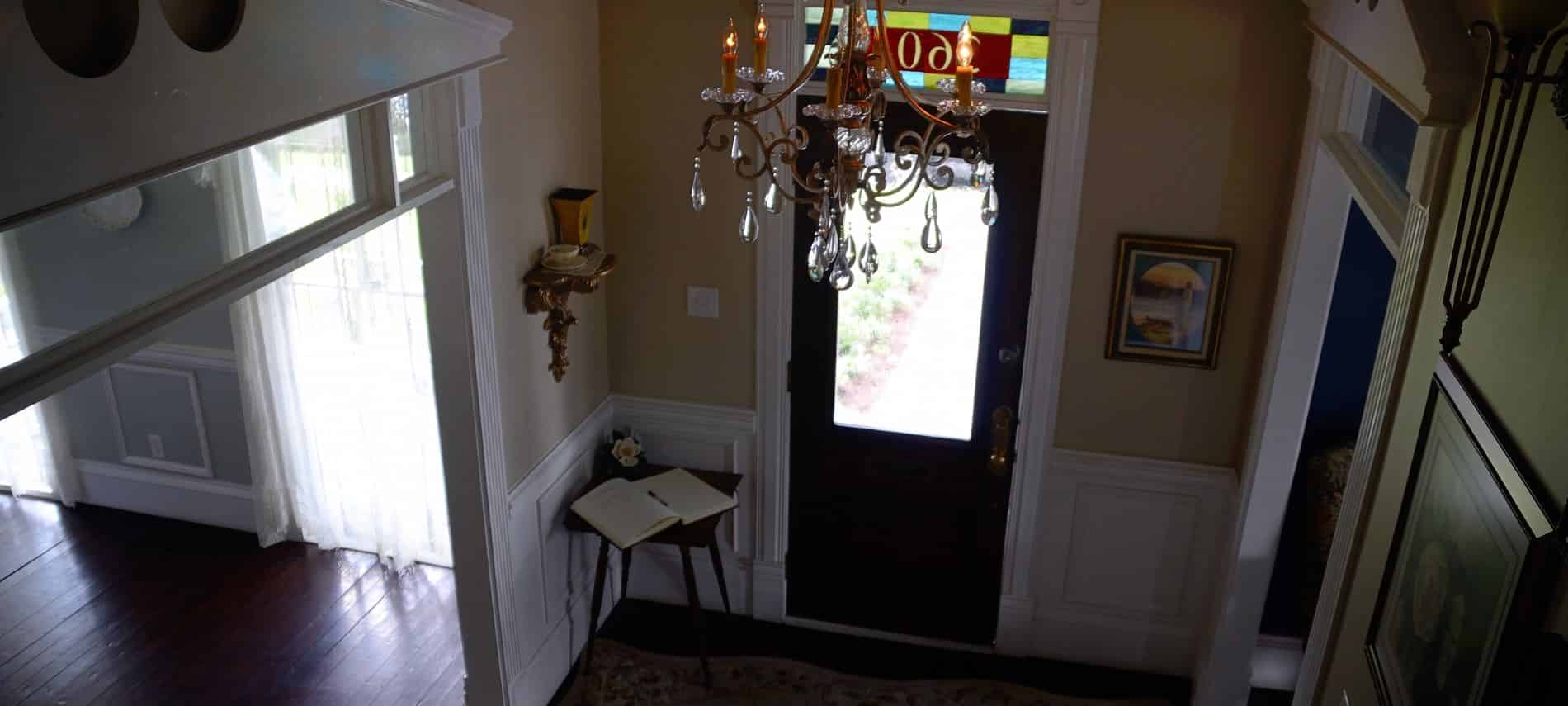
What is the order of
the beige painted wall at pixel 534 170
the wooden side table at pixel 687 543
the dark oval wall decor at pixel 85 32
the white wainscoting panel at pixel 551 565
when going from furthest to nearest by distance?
1. the wooden side table at pixel 687 543
2. the white wainscoting panel at pixel 551 565
3. the beige painted wall at pixel 534 170
4. the dark oval wall decor at pixel 85 32

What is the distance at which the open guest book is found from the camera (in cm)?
395

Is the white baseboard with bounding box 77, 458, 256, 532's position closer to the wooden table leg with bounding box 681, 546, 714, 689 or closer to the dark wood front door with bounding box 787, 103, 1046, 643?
the wooden table leg with bounding box 681, 546, 714, 689

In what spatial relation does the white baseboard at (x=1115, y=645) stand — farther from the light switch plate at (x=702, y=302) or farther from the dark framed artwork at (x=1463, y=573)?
the dark framed artwork at (x=1463, y=573)

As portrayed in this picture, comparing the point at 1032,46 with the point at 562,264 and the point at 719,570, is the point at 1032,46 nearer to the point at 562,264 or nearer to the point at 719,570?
the point at 562,264

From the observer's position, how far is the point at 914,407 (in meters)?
4.19

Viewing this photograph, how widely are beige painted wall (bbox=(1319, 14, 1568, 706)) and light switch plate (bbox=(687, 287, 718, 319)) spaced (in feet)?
8.15

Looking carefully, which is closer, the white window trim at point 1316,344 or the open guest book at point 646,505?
the white window trim at point 1316,344

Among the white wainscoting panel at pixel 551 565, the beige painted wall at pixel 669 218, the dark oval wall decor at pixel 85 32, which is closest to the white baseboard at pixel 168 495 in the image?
the white wainscoting panel at pixel 551 565

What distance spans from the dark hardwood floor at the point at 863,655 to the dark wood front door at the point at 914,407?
11 cm

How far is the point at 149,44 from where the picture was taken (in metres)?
1.75

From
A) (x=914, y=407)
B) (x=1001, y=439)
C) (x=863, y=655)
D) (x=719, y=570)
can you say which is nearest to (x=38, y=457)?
(x=719, y=570)

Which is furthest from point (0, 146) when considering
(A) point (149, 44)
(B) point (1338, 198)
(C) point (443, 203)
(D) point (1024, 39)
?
(B) point (1338, 198)

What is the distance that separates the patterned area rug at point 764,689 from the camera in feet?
13.5

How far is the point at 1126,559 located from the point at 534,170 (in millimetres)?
2403
